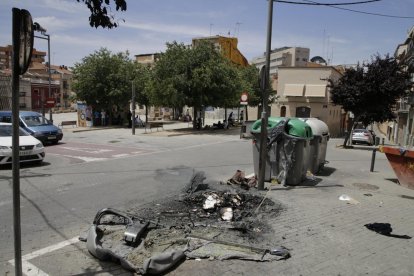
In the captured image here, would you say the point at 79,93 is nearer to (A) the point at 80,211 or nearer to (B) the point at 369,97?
(B) the point at 369,97

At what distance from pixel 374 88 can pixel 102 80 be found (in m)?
21.5

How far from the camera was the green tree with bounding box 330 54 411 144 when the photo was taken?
21.2 meters

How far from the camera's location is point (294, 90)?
37.0 meters

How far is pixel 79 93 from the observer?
3262 cm

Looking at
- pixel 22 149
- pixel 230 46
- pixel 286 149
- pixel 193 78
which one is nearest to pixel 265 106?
pixel 286 149

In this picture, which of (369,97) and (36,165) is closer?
(36,165)

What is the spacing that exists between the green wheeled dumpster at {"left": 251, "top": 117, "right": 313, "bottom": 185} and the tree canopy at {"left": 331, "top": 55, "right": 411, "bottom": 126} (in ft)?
44.4

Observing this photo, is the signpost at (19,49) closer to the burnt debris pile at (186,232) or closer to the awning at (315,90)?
the burnt debris pile at (186,232)

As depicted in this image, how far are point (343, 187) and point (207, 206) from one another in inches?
172

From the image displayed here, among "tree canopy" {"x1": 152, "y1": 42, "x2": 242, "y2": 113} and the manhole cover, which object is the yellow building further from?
the manhole cover

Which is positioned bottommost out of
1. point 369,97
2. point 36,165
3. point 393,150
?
point 36,165

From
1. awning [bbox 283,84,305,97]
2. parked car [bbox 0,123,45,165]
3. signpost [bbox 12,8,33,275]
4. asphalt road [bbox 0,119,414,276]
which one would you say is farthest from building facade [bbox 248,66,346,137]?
signpost [bbox 12,8,33,275]

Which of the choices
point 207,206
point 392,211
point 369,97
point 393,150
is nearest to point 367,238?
point 392,211

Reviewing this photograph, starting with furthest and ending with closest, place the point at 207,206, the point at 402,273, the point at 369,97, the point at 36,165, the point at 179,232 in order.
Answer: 1. the point at 369,97
2. the point at 36,165
3. the point at 207,206
4. the point at 179,232
5. the point at 402,273
